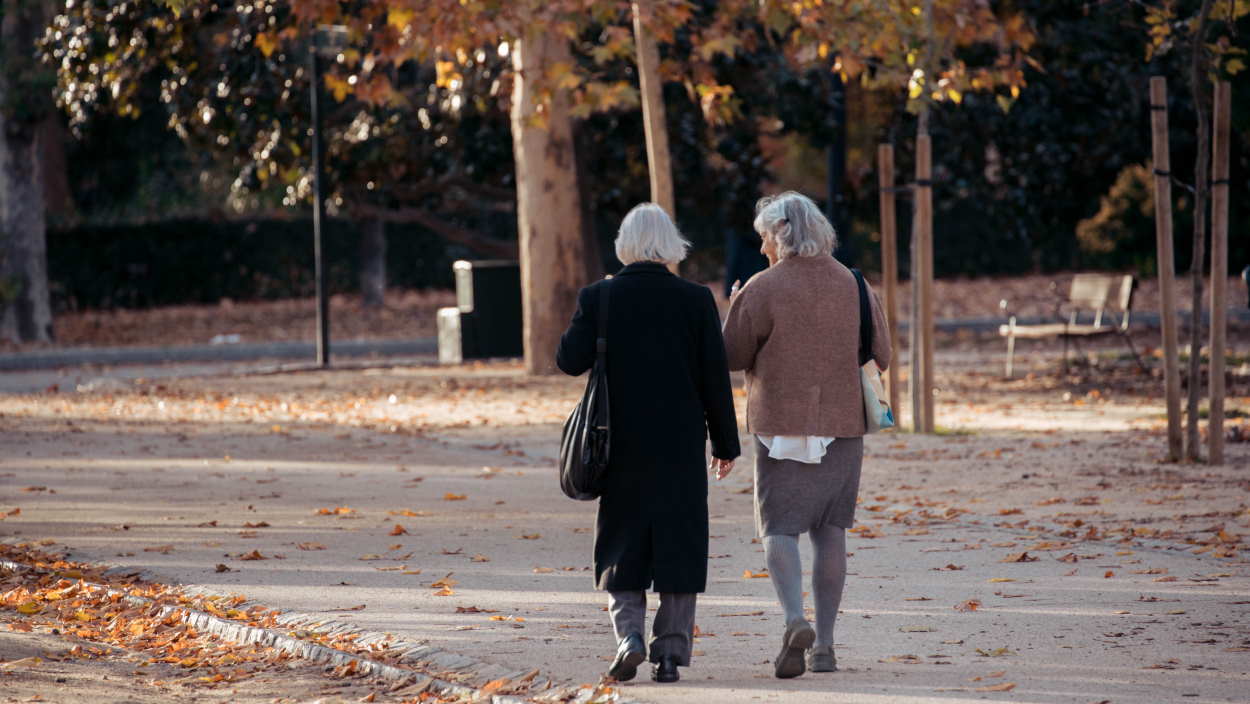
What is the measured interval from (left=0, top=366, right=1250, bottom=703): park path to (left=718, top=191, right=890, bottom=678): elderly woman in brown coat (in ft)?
1.32

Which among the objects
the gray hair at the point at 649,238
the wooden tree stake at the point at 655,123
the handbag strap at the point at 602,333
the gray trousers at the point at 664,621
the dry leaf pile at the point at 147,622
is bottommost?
the dry leaf pile at the point at 147,622

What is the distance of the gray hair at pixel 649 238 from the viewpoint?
598cm

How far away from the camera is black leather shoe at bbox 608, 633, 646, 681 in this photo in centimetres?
583

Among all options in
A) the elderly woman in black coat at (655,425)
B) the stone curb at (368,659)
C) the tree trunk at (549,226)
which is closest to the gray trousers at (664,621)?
the elderly woman in black coat at (655,425)

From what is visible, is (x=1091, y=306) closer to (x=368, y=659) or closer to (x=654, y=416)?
(x=654, y=416)

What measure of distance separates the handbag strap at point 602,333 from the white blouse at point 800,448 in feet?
2.14

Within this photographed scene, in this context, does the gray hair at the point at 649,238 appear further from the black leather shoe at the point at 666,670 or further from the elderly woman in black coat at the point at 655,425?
the black leather shoe at the point at 666,670

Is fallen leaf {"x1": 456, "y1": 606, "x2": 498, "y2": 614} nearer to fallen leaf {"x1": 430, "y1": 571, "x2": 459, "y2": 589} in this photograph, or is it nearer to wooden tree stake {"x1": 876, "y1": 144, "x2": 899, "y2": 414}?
fallen leaf {"x1": 430, "y1": 571, "x2": 459, "y2": 589}

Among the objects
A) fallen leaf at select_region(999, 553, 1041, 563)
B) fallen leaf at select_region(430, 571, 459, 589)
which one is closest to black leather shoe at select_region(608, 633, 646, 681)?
fallen leaf at select_region(430, 571, 459, 589)

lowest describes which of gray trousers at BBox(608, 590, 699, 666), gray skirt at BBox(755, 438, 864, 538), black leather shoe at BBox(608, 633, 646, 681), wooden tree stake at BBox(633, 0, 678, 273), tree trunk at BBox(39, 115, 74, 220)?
black leather shoe at BBox(608, 633, 646, 681)

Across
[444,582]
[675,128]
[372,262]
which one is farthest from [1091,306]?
[372,262]

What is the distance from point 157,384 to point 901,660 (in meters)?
15.1

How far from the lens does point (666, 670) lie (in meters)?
5.88

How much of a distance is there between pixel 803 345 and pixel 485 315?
1672cm
